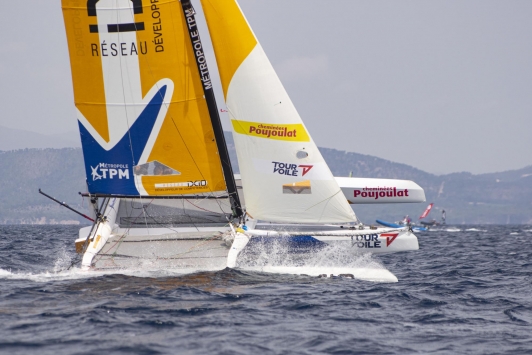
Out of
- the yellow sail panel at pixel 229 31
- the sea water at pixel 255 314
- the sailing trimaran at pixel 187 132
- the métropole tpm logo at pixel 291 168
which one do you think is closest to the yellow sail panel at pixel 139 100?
the sailing trimaran at pixel 187 132

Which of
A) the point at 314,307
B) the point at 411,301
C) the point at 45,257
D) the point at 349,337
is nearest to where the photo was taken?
the point at 349,337

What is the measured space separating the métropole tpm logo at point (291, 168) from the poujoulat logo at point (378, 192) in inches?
74.5

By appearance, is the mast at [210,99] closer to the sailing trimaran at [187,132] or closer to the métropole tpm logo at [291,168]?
the sailing trimaran at [187,132]

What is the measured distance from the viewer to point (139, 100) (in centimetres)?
1505

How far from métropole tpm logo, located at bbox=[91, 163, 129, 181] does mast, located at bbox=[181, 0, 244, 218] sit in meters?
1.94

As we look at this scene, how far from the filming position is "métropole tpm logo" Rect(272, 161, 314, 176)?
14.8 meters

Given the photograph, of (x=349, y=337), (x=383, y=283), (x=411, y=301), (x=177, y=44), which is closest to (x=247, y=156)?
(x=177, y=44)

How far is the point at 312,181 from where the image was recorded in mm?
14750

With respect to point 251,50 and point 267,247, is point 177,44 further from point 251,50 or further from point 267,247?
point 267,247

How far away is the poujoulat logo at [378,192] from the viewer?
52.9ft

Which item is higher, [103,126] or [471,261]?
[103,126]

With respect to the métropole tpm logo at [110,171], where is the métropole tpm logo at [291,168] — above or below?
below

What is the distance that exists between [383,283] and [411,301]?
200cm

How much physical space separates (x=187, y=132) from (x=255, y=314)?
6.08 metres
